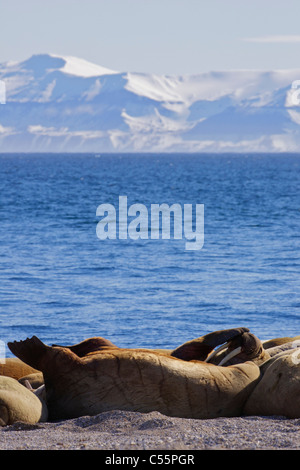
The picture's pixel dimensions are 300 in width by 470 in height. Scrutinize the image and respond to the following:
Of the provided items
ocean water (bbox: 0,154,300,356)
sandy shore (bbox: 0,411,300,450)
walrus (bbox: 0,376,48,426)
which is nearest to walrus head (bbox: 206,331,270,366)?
sandy shore (bbox: 0,411,300,450)

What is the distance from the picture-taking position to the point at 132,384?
839 cm

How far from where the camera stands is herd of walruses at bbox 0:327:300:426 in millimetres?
8320

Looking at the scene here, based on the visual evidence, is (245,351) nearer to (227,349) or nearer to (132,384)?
(227,349)

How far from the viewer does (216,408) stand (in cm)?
847

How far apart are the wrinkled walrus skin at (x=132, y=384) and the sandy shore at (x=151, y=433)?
0.35 metres

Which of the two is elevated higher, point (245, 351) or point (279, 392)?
point (245, 351)

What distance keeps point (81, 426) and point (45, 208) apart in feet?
143

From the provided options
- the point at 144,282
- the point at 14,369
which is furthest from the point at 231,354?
the point at 144,282

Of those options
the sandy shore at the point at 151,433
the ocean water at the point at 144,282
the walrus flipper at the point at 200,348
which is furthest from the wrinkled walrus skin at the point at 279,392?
the ocean water at the point at 144,282

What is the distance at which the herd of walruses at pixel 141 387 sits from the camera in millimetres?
8320

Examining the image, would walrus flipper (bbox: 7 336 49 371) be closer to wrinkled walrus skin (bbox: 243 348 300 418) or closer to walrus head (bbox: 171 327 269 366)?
walrus head (bbox: 171 327 269 366)

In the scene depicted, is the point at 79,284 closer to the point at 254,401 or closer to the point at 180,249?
the point at 180,249

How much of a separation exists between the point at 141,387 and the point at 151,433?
1.26m

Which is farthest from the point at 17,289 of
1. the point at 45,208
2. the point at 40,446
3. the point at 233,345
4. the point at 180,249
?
the point at 45,208
